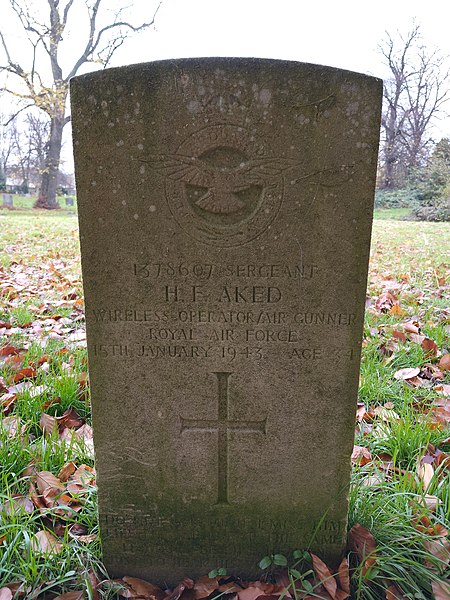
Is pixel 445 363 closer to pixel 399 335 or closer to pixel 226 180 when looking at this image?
pixel 399 335

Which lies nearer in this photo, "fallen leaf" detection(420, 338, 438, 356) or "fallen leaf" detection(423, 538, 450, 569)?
"fallen leaf" detection(423, 538, 450, 569)

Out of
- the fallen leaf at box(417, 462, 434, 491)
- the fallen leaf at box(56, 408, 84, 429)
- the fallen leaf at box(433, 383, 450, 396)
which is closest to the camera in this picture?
the fallen leaf at box(417, 462, 434, 491)

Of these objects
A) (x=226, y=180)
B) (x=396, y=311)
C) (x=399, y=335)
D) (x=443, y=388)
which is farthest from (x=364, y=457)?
(x=396, y=311)

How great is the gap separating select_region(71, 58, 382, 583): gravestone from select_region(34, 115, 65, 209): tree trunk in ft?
80.5

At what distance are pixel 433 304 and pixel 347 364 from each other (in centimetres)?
325

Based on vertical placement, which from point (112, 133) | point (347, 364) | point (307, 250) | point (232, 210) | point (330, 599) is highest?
point (112, 133)

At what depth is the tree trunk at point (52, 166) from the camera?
23875 mm

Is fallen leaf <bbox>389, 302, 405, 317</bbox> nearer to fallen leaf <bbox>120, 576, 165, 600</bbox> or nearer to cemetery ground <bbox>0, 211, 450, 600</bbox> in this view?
cemetery ground <bbox>0, 211, 450, 600</bbox>

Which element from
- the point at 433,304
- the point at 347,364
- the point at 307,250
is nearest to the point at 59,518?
the point at 347,364

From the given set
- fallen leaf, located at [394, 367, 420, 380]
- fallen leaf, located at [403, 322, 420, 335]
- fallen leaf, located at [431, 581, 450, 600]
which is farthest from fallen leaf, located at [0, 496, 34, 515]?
fallen leaf, located at [403, 322, 420, 335]

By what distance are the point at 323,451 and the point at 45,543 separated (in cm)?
125

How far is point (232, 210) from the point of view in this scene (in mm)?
1701

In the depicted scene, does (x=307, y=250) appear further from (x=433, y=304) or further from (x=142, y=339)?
(x=433, y=304)

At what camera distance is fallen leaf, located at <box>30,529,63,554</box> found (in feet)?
6.26
